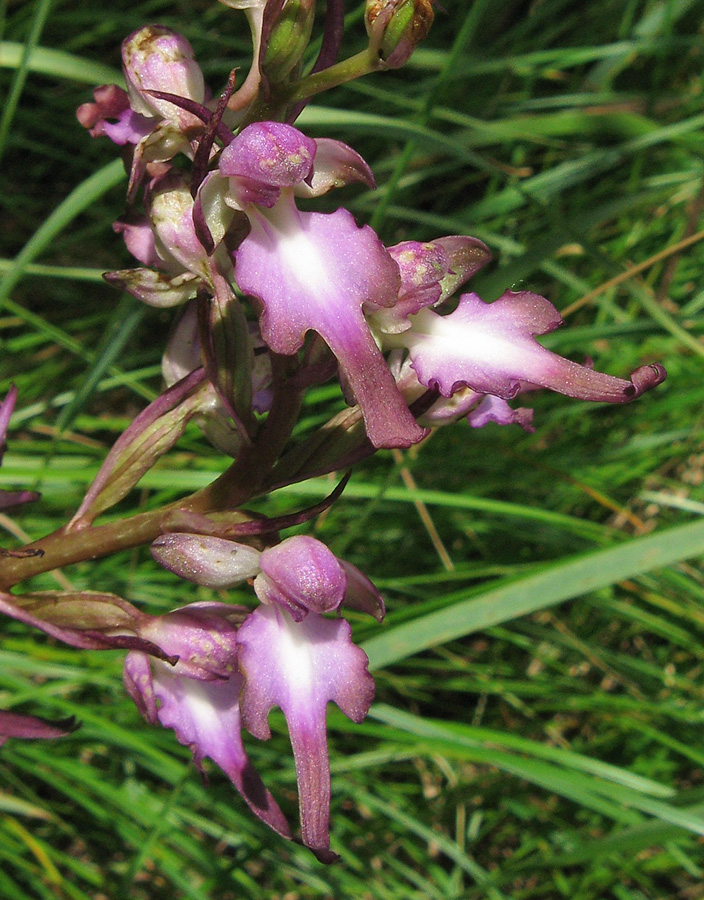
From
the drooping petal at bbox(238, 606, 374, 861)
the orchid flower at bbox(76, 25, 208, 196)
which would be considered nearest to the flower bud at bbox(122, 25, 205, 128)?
the orchid flower at bbox(76, 25, 208, 196)

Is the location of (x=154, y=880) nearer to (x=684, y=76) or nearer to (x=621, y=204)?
(x=621, y=204)

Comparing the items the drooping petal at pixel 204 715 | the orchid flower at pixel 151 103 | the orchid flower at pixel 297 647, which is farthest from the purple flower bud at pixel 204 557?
the orchid flower at pixel 151 103

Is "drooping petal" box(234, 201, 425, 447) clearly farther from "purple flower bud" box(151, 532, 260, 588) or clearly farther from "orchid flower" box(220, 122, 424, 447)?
"purple flower bud" box(151, 532, 260, 588)

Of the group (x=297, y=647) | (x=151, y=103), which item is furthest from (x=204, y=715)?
(x=151, y=103)

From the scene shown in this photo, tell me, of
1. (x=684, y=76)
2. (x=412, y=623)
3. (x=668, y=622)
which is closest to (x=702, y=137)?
(x=684, y=76)

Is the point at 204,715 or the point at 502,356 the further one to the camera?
the point at 204,715

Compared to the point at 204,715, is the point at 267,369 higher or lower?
higher

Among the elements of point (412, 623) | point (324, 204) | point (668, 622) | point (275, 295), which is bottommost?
point (668, 622)

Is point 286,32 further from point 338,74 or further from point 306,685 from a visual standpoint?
point 306,685
